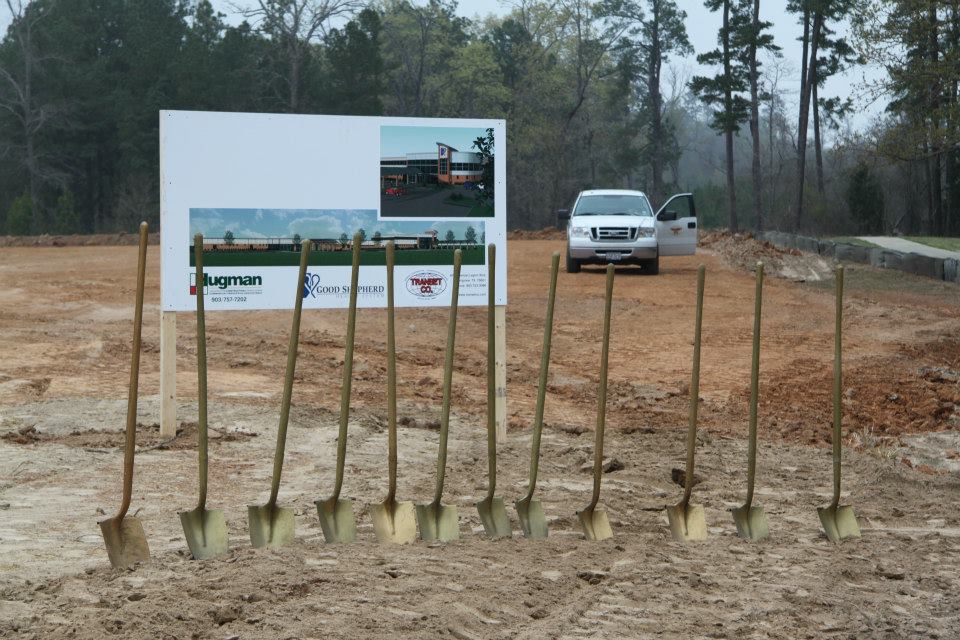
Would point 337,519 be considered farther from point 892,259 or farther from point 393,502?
point 892,259

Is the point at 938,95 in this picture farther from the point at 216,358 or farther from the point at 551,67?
the point at 551,67

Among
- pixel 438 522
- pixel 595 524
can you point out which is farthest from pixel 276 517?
pixel 595 524

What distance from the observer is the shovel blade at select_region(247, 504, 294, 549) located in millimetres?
5633

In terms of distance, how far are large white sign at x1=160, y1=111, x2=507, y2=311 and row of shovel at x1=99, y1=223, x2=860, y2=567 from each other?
238 cm

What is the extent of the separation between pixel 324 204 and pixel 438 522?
3.36 meters

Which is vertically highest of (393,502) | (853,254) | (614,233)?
(614,233)

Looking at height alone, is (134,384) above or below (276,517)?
above

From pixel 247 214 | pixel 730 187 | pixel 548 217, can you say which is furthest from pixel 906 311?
pixel 548 217

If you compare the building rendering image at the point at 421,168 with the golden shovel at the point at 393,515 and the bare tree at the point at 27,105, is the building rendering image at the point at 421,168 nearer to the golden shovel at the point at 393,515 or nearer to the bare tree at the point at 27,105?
the golden shovel at the point at 393,515

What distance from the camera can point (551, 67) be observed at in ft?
208

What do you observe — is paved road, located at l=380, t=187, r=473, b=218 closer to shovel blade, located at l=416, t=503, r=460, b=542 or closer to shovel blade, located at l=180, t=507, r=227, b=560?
shovel blade, located at l=416, t=503, r=460, b=542

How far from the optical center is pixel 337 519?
582cm

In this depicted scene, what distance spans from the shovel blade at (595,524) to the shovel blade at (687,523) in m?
0.35

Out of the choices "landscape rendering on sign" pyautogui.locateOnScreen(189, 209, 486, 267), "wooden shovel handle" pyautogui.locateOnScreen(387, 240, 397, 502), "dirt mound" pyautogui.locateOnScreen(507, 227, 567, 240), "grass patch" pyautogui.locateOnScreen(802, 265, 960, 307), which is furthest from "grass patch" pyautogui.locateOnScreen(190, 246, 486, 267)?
"dirt mound" pyautogui.locateOnScreen(507, 227, 567, 240)
